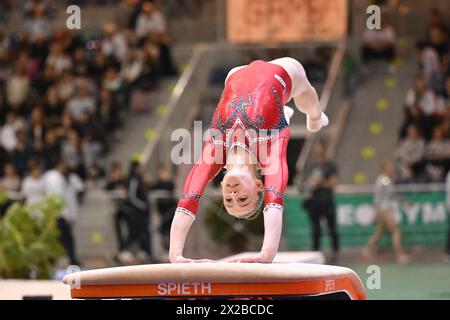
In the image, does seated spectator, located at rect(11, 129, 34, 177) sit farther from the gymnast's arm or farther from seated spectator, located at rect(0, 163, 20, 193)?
the gymnast's arm

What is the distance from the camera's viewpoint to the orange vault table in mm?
5195

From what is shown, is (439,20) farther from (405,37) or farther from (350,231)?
(350,231)

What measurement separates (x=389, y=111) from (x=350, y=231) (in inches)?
127

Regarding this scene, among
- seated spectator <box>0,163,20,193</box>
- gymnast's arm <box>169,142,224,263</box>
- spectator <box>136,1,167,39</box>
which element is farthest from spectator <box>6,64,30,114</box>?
gymnast's arm <box>169,142,224,263</box>

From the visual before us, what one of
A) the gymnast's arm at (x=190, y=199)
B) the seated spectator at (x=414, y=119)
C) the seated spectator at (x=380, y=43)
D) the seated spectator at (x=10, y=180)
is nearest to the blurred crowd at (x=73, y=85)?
the seated spectator at (x=10, y=180)

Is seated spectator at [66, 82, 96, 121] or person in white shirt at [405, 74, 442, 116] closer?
person in white shirt at [405, 74, 442, 116]

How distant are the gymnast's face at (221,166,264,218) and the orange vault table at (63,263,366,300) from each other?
22.6 inches

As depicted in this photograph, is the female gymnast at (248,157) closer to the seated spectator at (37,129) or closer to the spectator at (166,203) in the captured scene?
the spectator at (166,203)

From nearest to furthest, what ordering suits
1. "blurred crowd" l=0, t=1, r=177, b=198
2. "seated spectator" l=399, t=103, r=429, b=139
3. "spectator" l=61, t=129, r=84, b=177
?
"seated spectator" l=399, t=103, r=429, b=139 → "spectator" l=61, t=129, r=84, b=177 → "blurred crowd" l=0, t=1, r=177, b=198

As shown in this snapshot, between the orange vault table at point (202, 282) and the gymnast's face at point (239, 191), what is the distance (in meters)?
0.57

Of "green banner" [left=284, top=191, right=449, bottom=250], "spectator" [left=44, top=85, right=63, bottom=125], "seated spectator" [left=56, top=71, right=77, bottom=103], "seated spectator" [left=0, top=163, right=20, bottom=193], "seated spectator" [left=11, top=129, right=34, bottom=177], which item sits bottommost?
"green banner" [left=284, top=191, right=449, bottom=250]

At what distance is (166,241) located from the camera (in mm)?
13750

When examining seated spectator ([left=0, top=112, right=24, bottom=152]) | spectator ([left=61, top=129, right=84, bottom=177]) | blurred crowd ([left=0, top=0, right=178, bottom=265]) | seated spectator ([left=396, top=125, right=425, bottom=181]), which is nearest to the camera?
seated spectator ([left=396, top=125, right=425, bottom=181])

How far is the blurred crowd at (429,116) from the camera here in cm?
1420
